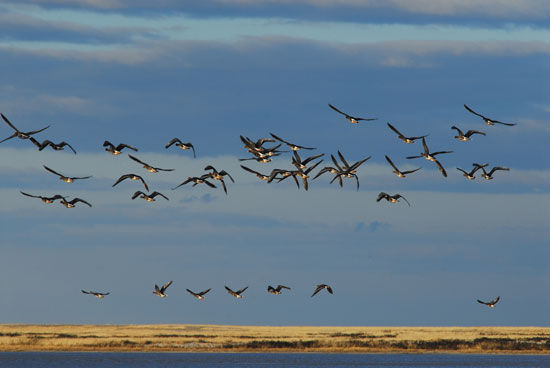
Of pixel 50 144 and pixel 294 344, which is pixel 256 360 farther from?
pixel 50 144

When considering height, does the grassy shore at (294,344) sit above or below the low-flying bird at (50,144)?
below

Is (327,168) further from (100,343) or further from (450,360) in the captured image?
(100,343)

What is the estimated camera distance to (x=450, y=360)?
98625mm

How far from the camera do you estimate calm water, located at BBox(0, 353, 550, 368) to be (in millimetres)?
92000

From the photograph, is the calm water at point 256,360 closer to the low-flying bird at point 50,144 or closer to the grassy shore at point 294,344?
the grassy shore at point 294,344

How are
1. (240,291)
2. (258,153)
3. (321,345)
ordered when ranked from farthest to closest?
(321,345) → (240,291) → (258,153)

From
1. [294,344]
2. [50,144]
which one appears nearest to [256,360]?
[294,344]

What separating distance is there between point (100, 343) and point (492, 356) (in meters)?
39.5

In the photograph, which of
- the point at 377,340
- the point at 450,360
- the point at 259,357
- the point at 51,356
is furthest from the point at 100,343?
the point at 450,360

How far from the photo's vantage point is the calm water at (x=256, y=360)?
9200 centimetres

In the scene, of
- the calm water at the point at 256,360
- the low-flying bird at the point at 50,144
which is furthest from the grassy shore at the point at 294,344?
the low-flying bird at the point at 50,144

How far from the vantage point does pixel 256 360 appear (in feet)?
327

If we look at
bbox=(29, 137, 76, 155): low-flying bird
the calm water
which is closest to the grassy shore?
the calm water

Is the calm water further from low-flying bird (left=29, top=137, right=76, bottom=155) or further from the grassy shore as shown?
low-flying bird (left=29, top=137, right=76, bottom=155)
